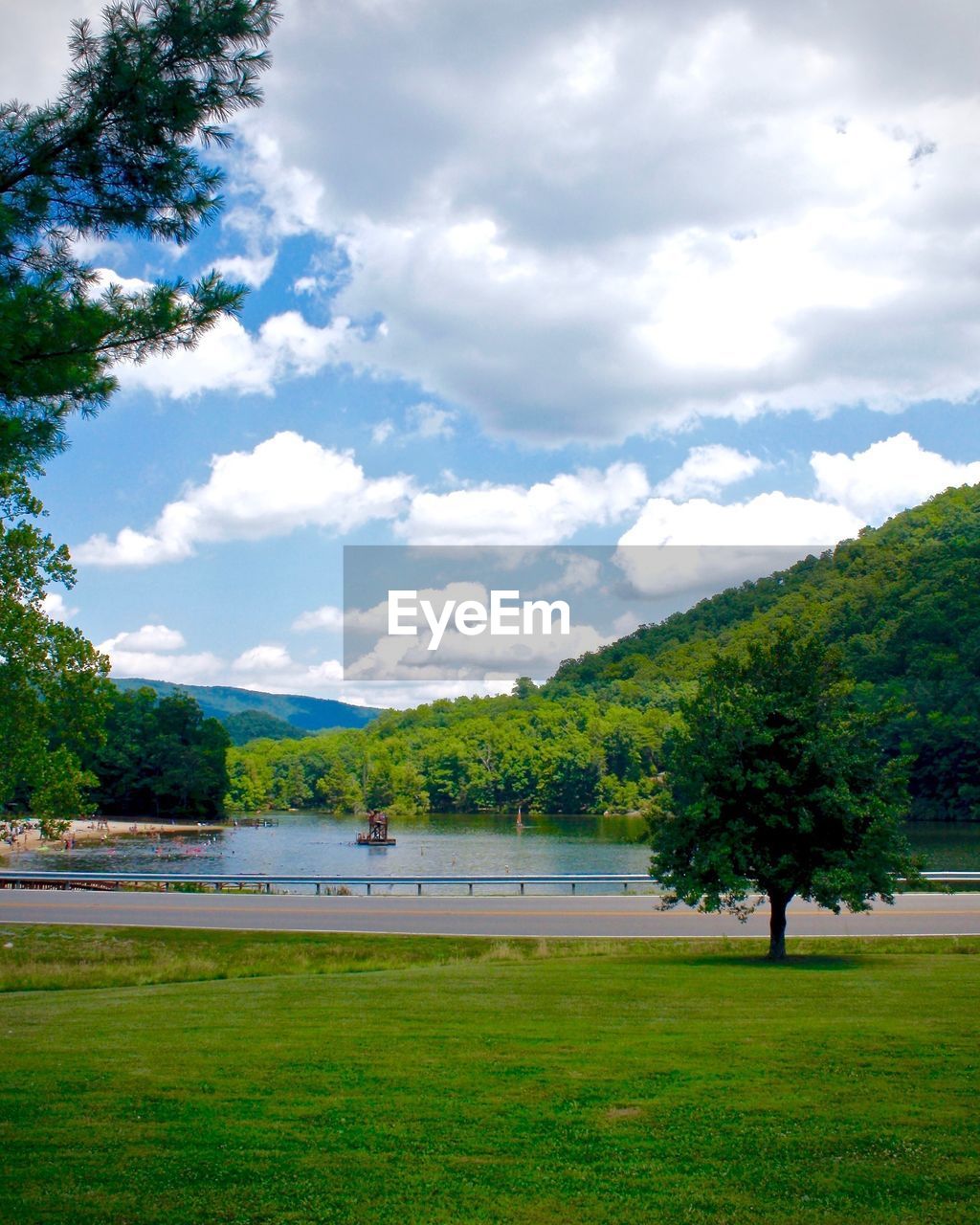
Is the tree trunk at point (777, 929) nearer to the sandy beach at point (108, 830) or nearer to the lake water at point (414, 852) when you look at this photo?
the lake water at point (414, 852)

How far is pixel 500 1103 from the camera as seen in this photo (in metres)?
7.61

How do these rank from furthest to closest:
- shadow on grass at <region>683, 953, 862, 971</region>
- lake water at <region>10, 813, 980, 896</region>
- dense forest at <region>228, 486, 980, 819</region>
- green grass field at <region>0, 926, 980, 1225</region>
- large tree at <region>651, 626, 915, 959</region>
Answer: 1. dense forest at <region>228, 486, 980, 819</region>
2. lake water at <region>10, 813, 980, 896</region>
3. large tree at <region>651, 626, 915, 959</region>
4. shadow on grass at <region>683, 953, 862, 971</region>
5. green grass field at <region>0, 926, 980, 1225</region>

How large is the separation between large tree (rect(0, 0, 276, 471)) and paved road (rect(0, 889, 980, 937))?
760 inches

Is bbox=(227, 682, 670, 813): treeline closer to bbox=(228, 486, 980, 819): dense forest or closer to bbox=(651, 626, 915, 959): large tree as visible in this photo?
bbox=(228, 486, 980, 819): dense forest

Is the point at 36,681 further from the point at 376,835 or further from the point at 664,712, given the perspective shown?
the point at 664,712

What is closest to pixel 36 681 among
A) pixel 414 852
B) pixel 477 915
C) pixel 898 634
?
pixel 477 915

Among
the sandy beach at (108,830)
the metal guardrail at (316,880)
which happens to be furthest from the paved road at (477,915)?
the sandy beach at (108,830)

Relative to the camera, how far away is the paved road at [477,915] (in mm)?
24531

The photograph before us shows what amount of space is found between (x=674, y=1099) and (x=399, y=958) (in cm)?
1383

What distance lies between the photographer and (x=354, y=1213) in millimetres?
5547

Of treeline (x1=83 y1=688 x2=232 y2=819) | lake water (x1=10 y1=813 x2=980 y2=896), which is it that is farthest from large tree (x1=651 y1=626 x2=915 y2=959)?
treeline (x1=83 y1=688 x2=232 y2=819)

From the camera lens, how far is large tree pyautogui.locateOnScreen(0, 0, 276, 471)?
272 inches

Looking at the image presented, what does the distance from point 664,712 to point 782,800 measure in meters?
124

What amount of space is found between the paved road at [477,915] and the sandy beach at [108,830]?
55639mm
